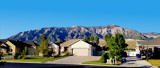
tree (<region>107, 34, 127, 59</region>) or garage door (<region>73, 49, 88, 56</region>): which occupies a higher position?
tree (<region>107, 34, 127, 59</region>)

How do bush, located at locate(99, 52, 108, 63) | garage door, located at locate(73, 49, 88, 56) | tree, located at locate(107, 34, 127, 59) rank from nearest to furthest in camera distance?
bush, located at locate(99, 52, 108, 63)
tree, located at locate(107, 34, 127, 59)
garage door, located at locate(73, 49, 88, 56)

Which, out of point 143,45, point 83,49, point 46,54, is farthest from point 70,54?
point 143,45

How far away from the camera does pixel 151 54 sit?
46.9m

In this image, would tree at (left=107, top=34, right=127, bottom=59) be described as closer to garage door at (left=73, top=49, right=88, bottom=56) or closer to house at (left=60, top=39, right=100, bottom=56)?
house at (left=60, top=39, right=100, bottom=56)

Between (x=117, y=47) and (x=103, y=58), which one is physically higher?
(x=117, y=47)

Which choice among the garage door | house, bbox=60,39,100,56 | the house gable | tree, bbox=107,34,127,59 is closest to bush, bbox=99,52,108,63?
tree, bbox=107,34,127,59

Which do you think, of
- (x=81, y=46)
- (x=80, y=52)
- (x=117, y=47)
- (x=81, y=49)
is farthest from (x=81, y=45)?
(x=117, y=47)

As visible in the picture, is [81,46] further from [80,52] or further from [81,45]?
[80,52]

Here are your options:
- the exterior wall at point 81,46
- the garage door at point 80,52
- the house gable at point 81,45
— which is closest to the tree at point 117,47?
the exterior wall at point 81,46

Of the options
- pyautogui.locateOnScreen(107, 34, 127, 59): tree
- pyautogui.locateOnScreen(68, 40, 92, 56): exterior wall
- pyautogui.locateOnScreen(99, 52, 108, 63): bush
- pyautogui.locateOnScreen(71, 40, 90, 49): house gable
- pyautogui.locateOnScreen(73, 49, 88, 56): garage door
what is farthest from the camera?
pyautogui.locateOnScreen(73, 49, 88, 56): garage door

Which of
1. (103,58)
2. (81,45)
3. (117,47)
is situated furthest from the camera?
(81,45)

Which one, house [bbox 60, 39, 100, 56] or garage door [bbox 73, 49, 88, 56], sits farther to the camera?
garage door [bbox 73, 49, 88, 56]

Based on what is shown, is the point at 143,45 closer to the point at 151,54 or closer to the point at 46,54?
the point at 151,54

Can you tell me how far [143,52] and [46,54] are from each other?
84.6 ft
